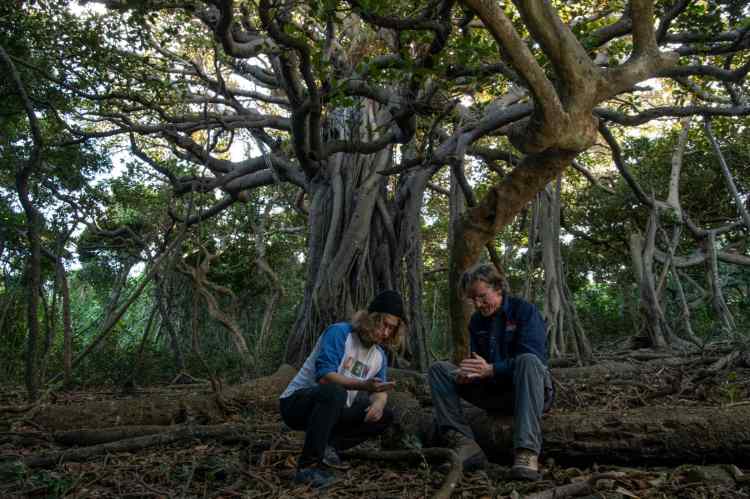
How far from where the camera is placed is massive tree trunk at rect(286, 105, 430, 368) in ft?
22.5

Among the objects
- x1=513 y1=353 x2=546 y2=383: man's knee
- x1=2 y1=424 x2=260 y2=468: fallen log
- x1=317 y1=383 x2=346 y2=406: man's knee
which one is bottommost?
x1=2 y1=424 x2=260 y2=468: fallen log

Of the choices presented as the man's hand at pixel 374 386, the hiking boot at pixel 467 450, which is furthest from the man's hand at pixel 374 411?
the hiking boot at pixel 467 450

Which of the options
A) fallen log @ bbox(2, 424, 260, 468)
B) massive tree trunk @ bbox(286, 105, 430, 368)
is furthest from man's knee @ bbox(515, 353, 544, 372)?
massive tree trunk @ bbox(286, 105, 430, 368)

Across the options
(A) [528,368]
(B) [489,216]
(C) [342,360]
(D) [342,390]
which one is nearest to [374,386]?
(D) [342,390]

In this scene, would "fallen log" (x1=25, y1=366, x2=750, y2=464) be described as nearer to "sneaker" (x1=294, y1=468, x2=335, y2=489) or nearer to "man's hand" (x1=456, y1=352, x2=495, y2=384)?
"man's hand" (x1=456, y1=352, x2=495, y2=384)

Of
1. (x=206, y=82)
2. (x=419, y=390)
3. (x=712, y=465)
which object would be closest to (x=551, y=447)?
(x=712, y=465)

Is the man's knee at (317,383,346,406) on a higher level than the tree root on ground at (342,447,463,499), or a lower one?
higher

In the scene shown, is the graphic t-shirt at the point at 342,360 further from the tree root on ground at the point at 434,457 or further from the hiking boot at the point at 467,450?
the hiking boot at the point at 467,450

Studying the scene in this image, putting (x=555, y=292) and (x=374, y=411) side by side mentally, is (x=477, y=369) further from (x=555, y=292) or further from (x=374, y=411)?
(x=555, y=292)

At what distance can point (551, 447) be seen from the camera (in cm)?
321

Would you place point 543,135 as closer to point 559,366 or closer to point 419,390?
point 419,390

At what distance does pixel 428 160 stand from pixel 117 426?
3.40 m

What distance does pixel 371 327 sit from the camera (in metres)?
3.32

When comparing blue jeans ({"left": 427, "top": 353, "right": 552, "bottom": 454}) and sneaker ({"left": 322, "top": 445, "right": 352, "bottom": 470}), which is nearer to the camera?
blue jeans ({"left": 427, "top": 353, "right": 552, "bottom": 454})
